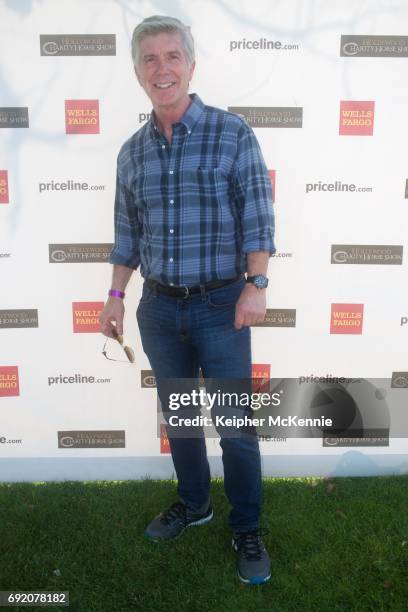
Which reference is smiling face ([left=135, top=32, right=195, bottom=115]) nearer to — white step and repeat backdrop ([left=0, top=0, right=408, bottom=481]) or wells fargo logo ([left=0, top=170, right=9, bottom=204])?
white step and repeat backdrop ([left=0, top=0, right=408, bottom=481])

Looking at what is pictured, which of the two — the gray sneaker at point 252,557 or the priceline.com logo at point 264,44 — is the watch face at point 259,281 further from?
the priceline.com logo at point 264,44

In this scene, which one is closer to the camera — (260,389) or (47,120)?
(47,120)

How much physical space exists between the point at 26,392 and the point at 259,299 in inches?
66.7

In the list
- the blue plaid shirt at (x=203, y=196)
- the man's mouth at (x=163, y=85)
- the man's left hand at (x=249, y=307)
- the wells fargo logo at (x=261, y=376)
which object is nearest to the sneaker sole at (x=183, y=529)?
the wells fargo logo at (x=261, y=376)

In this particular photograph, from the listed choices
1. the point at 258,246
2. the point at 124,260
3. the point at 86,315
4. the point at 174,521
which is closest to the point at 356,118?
the point at 258,246

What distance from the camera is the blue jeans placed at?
2.16 metres

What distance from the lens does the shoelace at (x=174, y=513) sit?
2569mm

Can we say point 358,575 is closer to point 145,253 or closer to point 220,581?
point 220,581

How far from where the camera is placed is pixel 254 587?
223 centimetres

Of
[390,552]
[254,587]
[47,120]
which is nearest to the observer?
[254,587]

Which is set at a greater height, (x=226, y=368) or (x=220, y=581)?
(x=226, y=368)

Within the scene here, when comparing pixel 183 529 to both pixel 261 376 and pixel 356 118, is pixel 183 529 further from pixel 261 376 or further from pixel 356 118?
pixel 356 118

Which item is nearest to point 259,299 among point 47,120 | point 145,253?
point 145,253

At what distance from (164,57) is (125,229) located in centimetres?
74
